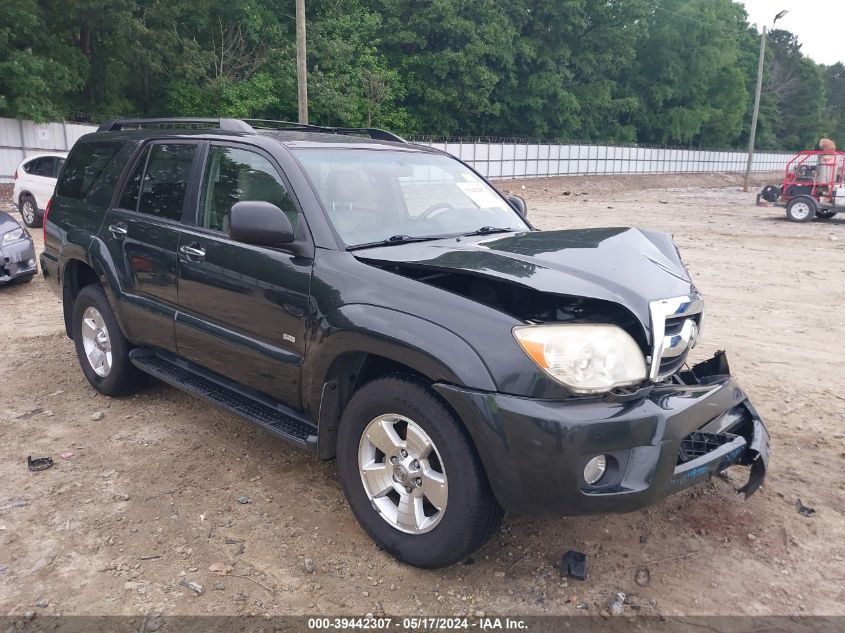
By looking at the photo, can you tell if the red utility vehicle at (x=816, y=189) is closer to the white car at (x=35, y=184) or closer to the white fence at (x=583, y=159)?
the white fence at (x=583, y=159)

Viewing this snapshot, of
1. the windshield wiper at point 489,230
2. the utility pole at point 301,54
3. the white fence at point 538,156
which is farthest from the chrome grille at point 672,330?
the white fence at point 538,156

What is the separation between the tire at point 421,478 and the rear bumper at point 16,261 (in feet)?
23.5

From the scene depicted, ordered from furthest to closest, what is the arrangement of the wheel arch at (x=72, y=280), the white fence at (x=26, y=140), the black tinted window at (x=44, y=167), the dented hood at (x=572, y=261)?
the white fence at (x=26, y=140) → the black tinted window at (x=44, y=167) → the wheel arch at (x=72, y=280) → the dented hood at (x=572, y=261)

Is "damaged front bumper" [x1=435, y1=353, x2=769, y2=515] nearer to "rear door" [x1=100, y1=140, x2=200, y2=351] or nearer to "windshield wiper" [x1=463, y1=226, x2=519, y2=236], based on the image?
"windshield wiper" [x1=463, y1=226, x2=519, y2=236]

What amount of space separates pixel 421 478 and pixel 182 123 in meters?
3.14

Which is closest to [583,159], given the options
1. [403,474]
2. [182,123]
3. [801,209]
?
[801,209]

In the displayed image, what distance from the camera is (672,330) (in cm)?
301

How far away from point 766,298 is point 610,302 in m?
7.35

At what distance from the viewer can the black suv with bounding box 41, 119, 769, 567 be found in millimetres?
2627

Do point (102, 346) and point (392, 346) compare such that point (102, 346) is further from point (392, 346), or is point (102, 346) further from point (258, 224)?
point (392, 346)

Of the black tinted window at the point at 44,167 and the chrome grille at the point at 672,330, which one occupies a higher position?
the black tinted window at the point at 44,167

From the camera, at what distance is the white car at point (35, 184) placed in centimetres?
1448

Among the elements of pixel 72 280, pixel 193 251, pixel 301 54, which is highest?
pixel 301 54

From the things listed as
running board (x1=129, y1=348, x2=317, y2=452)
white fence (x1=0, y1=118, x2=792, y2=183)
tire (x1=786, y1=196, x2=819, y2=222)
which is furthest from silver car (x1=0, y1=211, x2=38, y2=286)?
tire (x1=786, y1=196, x2=819, y2=222)
